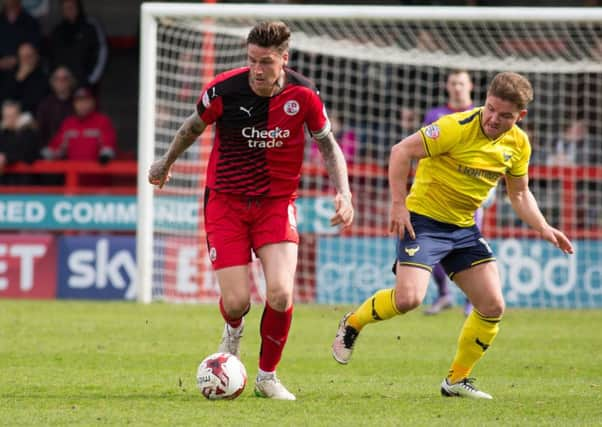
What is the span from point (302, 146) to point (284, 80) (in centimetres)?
42

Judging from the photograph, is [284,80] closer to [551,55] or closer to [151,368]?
[151,368]

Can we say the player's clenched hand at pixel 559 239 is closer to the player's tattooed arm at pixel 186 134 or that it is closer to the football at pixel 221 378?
the football at pixel 221 378

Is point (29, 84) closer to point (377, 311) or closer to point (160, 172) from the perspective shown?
point (160, 172)

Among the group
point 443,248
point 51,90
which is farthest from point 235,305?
point 51,90

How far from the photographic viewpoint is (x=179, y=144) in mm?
7211

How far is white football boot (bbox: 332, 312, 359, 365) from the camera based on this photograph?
7680 millimetres

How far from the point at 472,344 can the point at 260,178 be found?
157 cm

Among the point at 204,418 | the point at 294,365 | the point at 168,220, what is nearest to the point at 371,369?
the point at 294,365

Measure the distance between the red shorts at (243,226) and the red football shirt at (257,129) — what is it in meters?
0.06

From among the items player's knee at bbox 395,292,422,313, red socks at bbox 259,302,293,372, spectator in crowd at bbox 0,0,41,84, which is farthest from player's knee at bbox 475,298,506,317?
spectator in crowd at bbox 0,0,41,84

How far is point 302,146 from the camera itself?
7.34 metres

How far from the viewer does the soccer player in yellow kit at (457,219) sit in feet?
24.2

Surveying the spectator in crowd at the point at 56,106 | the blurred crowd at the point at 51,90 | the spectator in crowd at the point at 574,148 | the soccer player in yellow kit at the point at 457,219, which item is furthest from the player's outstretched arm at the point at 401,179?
the spectator in crowd at the point at 56,106

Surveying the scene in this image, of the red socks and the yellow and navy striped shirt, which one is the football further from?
the yellow and navy striped shirt
